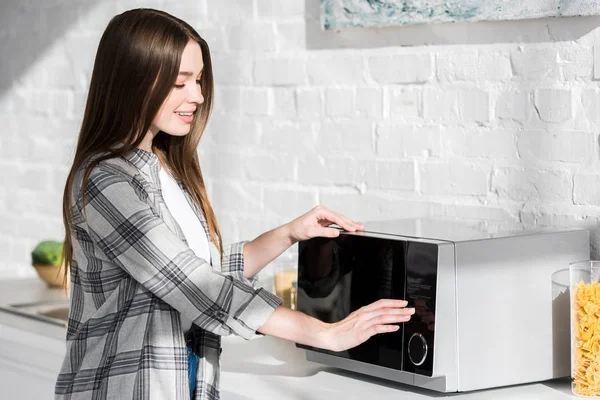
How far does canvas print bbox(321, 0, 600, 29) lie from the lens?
1628 mm

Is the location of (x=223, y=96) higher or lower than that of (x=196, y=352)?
higher

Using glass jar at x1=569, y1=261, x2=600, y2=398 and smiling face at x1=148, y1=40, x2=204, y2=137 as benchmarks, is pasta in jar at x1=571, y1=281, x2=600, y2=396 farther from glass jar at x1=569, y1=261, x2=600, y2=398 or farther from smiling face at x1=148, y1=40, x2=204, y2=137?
smiling face at x1=148, y1=40, x2=204, y2=137

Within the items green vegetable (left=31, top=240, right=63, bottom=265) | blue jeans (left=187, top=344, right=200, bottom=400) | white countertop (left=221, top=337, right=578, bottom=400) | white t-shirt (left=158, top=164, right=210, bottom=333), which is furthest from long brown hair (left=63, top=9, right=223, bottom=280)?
green vegetable (left=31, top=240, right=63, bottom=265)

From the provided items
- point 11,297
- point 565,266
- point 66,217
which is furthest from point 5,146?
point 565,266

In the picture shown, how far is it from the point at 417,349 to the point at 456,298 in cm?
9

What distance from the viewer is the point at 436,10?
71.4 inches

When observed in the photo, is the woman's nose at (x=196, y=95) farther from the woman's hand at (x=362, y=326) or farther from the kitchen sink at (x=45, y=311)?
the kitchen sink at (x=45, y=311)

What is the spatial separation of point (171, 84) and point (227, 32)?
32.2 inches

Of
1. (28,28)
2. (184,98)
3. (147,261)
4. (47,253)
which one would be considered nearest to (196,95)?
(184,98)

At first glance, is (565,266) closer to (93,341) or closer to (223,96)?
(93,341)

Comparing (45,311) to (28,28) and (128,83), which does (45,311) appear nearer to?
(128,83)

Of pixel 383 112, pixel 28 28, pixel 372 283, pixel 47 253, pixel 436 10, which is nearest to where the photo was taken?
pixel 372 283

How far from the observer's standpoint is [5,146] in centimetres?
297

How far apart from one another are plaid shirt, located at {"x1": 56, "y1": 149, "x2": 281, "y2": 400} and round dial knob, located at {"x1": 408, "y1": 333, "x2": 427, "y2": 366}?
0.21 meters
